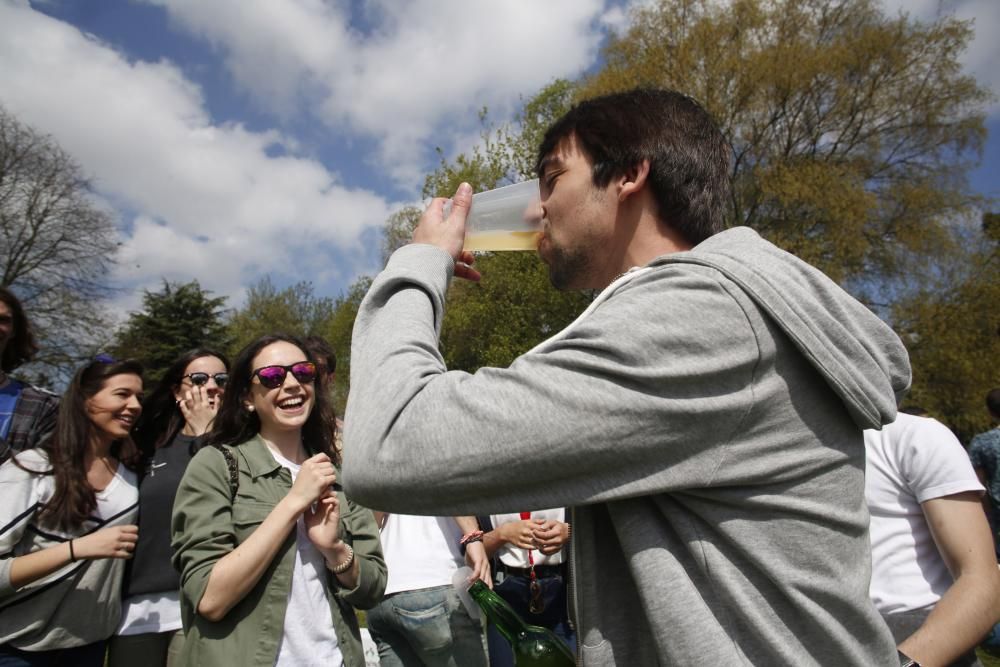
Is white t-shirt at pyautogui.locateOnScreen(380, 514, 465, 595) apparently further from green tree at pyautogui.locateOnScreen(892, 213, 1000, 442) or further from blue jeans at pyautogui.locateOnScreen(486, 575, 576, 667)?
green tree at pyautogui.locateOnScreen(892, 213, 1000, 442)

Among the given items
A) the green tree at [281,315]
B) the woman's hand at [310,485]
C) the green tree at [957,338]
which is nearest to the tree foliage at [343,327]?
the green tree at [281,315]

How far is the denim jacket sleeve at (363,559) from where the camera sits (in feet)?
8.77

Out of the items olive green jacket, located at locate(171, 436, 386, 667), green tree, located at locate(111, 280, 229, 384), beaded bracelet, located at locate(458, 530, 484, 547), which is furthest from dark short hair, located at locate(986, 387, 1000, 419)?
green tree, located at locate(111, 280, 229, 384)

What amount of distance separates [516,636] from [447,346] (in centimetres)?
2230

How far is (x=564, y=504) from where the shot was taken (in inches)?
38.2

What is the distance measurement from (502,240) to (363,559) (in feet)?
5.65

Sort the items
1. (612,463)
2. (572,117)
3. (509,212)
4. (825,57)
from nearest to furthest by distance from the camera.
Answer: (612,463) → (572,117) → (509,212) → (825,57)

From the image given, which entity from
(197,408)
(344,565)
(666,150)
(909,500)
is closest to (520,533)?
(344,565)

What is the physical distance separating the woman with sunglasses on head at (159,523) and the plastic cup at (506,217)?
2812mm

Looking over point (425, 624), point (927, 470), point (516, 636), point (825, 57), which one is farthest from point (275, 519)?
point (825, 57)

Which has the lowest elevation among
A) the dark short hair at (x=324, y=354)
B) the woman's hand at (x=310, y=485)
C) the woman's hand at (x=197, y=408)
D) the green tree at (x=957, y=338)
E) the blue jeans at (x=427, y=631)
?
the blue jeans at (x=427, y=631)

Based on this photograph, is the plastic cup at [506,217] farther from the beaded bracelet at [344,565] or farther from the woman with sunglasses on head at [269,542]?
the beaded bracelet at [344,565]

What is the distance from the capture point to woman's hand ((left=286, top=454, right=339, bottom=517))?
2461 mm

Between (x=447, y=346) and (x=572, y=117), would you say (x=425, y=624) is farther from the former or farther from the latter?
(x=447, y=346)
